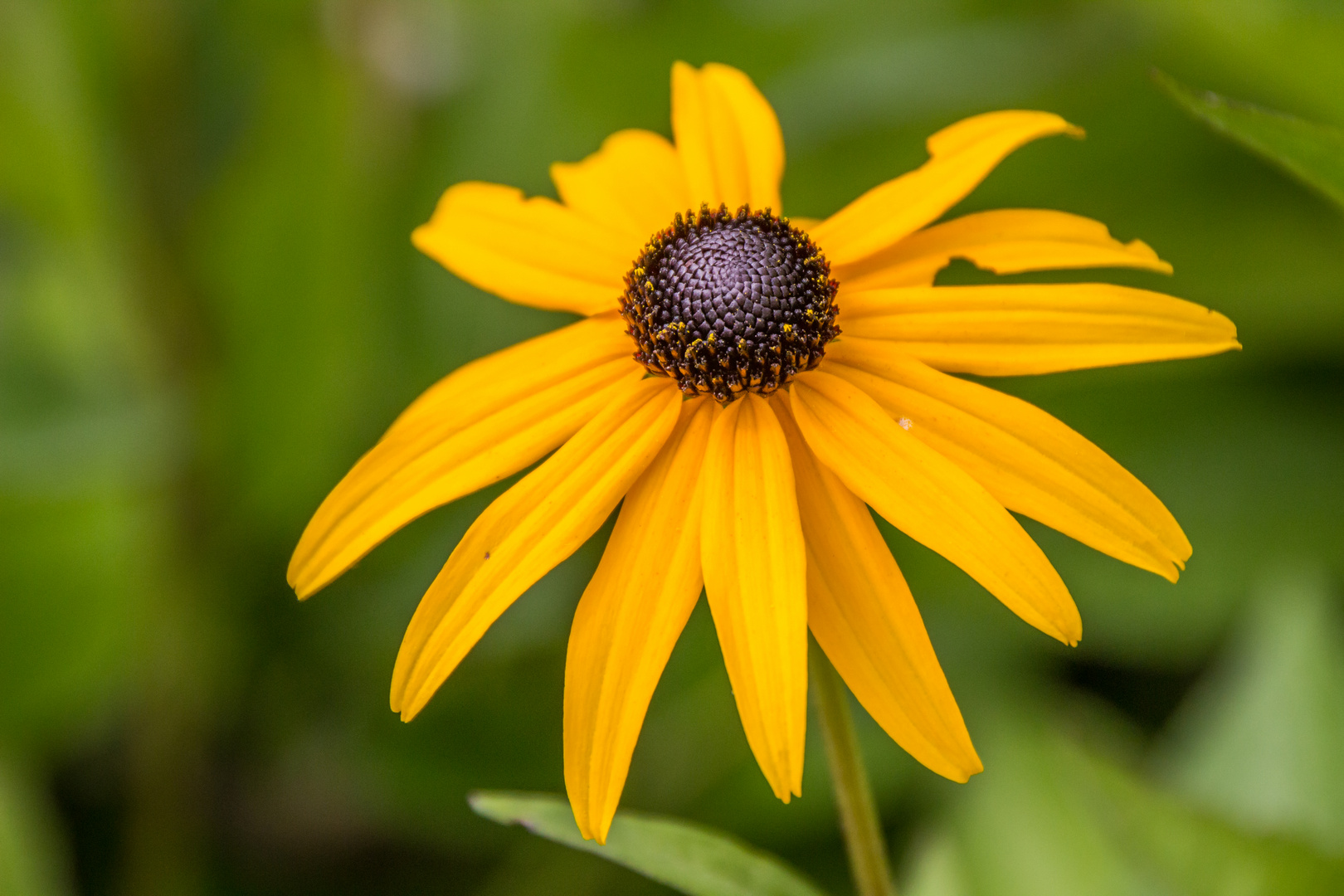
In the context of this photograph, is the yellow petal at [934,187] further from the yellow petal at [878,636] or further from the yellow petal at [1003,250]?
the yellow petal at [878,636]

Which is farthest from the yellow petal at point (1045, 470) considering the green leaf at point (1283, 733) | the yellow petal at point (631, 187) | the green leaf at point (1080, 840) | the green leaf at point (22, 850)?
the green leaf at point (22, 850)

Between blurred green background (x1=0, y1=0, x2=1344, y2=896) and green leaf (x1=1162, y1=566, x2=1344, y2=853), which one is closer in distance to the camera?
green leaf (x1=1162, y1=566, x2=1344, y2=853)

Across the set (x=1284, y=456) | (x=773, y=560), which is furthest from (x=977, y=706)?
(x=773, y=560)

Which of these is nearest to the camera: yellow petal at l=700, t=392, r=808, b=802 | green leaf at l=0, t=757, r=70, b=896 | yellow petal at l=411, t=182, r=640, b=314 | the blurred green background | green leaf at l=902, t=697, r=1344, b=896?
yellow petal at l=700, t=392, r=808, b=802

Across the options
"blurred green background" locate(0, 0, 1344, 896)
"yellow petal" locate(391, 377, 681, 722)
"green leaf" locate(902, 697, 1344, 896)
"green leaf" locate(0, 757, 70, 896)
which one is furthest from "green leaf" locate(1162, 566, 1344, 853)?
"green leaf" locate(0, 757, 70, 896)

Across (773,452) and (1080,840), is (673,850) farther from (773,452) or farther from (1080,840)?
(1080,840)

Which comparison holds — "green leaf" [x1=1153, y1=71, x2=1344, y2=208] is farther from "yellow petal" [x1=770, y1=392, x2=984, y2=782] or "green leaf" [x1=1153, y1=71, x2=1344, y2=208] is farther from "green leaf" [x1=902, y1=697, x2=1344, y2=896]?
"green leaf" [x1=902, y1=697, x2=1344, y2=896]

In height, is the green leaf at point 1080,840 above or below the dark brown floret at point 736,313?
below
